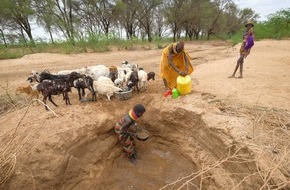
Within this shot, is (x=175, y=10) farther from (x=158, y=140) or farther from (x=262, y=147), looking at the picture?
(x=262, y=147)

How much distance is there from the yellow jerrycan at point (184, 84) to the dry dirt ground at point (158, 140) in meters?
0.19

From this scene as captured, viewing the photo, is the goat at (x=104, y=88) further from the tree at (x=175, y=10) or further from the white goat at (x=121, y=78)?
the tree at (x=175, y=10)

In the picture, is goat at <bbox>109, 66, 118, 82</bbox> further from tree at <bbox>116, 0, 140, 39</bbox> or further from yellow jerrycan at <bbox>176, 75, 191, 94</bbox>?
tree at <bbox>116, 0, 140, 39</bbox>

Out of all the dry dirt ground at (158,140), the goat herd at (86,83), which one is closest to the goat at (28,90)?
the goat herd at (86,83)

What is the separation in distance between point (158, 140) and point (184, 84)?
1598mm

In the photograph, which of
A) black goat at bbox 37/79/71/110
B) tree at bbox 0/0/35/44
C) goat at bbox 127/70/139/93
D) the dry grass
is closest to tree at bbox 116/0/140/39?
tree at bbox 0/0/35/44

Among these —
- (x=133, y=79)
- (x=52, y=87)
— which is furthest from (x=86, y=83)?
(x=133, y=79)

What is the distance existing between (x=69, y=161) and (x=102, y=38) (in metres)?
12.0

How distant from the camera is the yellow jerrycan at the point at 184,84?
15.2ft

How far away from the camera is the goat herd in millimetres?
4379

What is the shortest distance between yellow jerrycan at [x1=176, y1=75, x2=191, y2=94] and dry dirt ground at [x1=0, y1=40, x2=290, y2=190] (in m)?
0.19

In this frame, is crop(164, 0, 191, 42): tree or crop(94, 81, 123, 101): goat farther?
crop(164, 0, 191, 42): tree

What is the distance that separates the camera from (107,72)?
5758 millimetres

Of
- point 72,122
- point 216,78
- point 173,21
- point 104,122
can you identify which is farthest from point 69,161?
point 173,21
